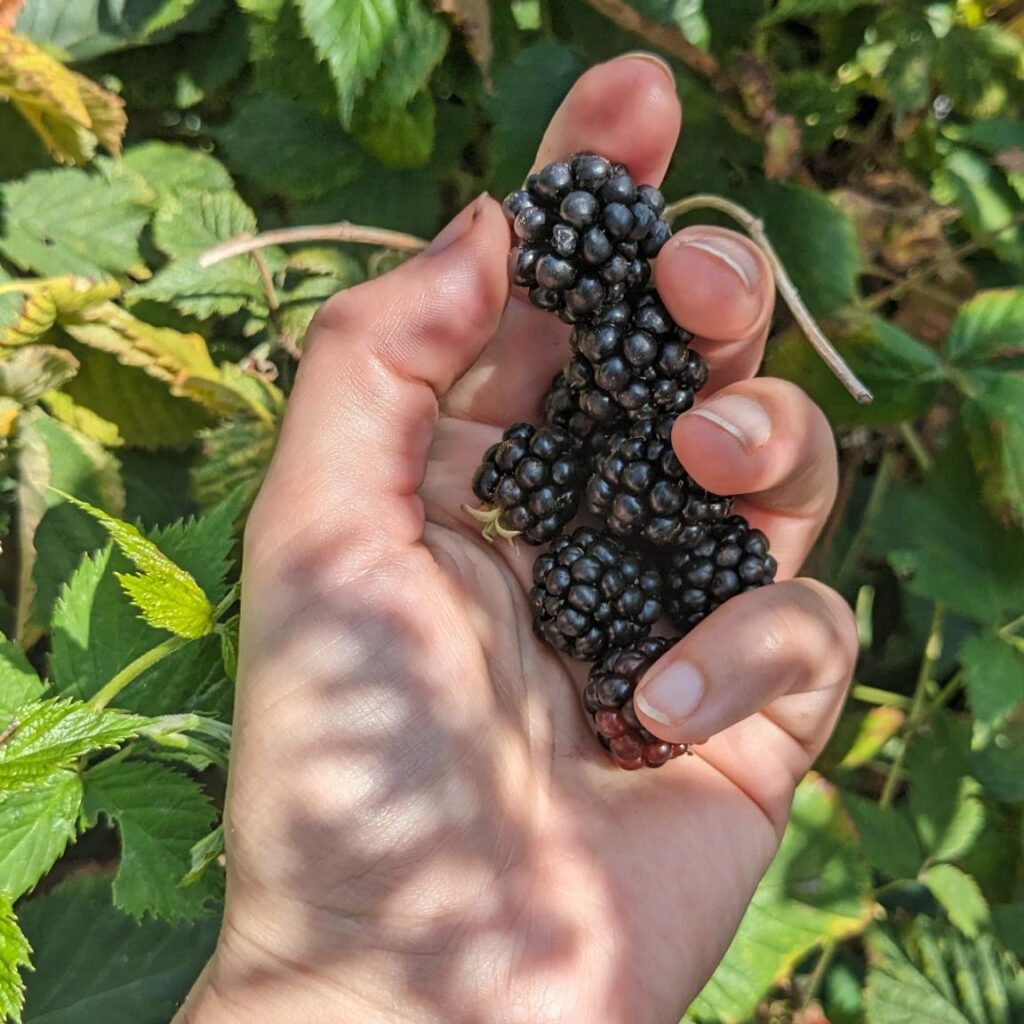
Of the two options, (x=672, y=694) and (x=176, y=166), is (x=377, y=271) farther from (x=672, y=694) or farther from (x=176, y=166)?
(x=672, y=694)

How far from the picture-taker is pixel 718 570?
1222 mm

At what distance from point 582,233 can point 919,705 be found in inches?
55.6

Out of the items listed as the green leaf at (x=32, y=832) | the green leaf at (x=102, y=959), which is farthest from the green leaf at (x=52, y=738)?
the green leaf at (x=102, y=959)

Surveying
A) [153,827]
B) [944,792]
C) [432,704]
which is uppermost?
[432,704]

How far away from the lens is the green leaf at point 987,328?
165cm

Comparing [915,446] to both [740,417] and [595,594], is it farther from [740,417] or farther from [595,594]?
[595,594]

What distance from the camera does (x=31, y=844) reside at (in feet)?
3.64

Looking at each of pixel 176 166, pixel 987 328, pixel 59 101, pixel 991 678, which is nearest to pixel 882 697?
pixel 991 678

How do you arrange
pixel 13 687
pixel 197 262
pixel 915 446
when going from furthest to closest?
pixel 915 446
pixel 197 262
pixel 13 687

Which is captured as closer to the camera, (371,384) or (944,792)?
(371,384)

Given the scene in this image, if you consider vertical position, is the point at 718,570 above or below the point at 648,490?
below

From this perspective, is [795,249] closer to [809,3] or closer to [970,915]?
[809,3]

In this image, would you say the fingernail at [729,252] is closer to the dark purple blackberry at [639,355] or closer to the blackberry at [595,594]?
the dark purple blackberry at [639,355]

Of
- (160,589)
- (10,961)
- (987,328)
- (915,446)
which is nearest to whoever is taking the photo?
(10,961)
